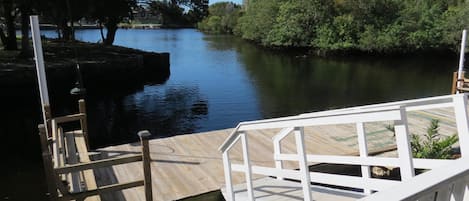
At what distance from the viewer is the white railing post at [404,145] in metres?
1.68

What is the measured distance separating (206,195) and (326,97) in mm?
10431

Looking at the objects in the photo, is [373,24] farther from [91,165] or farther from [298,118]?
[298,118]

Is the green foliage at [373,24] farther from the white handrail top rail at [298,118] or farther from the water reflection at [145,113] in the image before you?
the white handrail top rail at [298,118]

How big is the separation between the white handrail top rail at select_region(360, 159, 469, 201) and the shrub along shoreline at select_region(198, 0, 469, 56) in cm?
2969

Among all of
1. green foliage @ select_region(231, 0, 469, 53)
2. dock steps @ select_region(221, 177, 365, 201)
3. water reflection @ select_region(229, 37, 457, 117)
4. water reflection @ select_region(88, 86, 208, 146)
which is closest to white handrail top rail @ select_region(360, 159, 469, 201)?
dock steps @ select_region(221, 177, 365, 201)

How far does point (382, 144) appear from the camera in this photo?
21.6ft

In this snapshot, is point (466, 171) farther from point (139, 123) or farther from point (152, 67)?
point (152, 67)

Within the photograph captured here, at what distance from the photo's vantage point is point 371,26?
97.9 ft

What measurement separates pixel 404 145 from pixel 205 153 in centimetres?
490

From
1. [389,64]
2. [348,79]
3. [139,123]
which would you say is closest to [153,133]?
[139,123]

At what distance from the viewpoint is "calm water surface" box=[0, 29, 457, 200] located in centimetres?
959

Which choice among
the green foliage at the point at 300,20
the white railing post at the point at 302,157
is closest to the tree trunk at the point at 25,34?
the white railing post at the point at 302,157

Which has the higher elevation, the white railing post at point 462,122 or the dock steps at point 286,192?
the white railing post at point 462,122

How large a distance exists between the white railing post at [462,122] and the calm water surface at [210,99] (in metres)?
6.20
